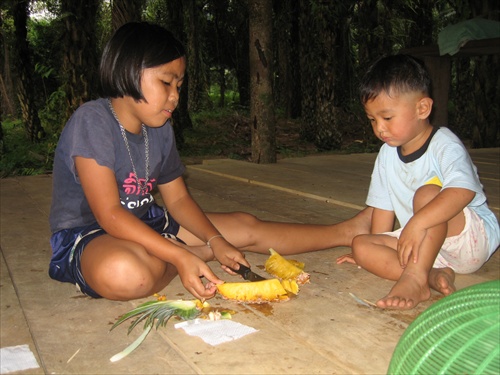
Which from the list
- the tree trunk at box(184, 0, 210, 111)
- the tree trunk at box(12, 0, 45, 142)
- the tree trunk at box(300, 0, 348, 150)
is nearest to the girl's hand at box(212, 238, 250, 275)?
the tree trunk at box(300, 0, 348, 150)

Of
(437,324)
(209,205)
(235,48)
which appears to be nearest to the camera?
(437,324)

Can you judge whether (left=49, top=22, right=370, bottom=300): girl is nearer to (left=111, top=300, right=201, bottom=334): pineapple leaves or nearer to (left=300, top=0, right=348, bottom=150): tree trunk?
(left=111, top=300, right=201, bottom=334): pineapple leaves

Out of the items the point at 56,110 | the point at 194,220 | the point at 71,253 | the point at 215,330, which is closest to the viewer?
the point at 215,330

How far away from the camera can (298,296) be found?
88.0 inches

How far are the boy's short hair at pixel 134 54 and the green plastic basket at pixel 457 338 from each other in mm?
1480

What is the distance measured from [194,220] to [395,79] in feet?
3.66

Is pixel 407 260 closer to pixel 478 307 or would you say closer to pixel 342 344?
pixel 342 344

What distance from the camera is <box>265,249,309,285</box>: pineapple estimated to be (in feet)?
7.82

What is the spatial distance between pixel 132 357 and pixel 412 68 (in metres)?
1.63

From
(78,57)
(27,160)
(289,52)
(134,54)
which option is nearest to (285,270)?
(134,54)

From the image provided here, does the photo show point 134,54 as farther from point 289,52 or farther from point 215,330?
point 289,52

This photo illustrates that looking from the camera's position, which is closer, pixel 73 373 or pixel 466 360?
pixel 466 360

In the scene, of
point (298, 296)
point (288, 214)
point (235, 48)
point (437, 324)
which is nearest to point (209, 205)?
point (288, 214)

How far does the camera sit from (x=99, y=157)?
2.23m
